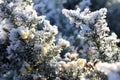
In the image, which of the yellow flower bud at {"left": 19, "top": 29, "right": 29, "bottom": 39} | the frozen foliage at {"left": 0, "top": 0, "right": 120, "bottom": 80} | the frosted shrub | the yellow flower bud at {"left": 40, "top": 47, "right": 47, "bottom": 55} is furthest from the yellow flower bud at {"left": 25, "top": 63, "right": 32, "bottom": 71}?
the frosted shrub

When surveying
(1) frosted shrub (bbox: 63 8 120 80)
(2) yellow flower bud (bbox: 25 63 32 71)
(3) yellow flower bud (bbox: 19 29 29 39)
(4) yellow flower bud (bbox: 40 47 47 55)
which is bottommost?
(2) yellow flower bud (bbox: 25 63 32 71)

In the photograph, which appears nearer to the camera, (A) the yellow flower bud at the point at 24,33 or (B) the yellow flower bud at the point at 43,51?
(A) the yellow flower bud at the point at 24,33

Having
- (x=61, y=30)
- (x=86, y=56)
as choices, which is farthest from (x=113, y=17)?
(x=86, y=56)

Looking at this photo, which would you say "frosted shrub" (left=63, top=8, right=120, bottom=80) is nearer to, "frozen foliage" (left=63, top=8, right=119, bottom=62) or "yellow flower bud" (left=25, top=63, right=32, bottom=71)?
"frozen foliage" (left=63, top=8, right=119, bottom=62)

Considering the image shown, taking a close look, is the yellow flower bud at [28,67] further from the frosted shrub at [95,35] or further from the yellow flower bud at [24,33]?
the frosted shrub at [95,35]

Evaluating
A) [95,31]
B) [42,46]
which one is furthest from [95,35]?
[42,46]

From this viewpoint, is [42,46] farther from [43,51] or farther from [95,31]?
[95,31]

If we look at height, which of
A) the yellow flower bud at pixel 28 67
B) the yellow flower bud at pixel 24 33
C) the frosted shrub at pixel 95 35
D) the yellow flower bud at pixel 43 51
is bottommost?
the yellow flower bud at pixel 28 67

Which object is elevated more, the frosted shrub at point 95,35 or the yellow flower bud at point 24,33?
the frosted shrub at point 95,35

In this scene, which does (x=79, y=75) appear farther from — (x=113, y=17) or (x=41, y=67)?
(x=113, y=17)

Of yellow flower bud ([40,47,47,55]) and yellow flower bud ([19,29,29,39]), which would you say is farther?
yellow flower bud ([40,47,47,55])

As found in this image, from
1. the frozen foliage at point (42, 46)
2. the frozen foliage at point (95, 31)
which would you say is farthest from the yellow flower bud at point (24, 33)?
the frozen foliage at point (95, 31)
